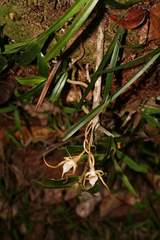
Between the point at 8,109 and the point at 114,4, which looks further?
the point at 8,109

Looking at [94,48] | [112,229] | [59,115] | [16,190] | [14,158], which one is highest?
[94,48]

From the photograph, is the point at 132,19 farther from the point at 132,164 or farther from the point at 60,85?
the point at 132,164

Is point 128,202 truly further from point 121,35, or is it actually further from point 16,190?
point 121,35

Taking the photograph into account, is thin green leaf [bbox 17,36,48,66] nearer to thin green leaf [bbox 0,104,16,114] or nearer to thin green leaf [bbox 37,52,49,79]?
thin green leaf [bbox 37,52,49,79]

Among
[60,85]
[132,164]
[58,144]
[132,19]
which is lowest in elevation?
[58,144]

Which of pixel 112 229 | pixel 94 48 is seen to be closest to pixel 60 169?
pixel 112 229

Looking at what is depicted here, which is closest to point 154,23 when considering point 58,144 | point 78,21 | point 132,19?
point 132,19
